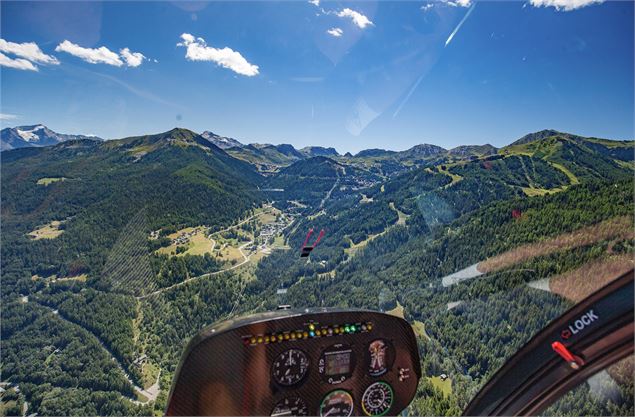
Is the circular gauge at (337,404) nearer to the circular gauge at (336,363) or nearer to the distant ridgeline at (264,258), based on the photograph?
the circular gauge at (336,363)

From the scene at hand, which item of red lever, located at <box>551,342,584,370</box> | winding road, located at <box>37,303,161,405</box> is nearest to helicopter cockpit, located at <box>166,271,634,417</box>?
red lever, located at <box>551,342,584,370</box>

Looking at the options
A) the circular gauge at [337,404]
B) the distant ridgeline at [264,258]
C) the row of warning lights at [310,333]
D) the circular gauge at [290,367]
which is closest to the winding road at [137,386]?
the distant ridgeline at [264,258]

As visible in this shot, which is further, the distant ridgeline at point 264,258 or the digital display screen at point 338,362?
the distant ridgeline at point 264,258

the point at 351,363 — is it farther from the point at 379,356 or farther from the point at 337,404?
the point at 337,404

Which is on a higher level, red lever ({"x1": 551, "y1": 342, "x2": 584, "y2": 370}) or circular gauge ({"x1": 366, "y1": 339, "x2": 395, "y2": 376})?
red lever ({"x1": 551, "y1": 342, "x2": 584, "y2": 370})

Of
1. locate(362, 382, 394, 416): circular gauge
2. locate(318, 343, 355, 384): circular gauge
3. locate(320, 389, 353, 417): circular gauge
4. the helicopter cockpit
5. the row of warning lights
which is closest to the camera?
the helicopter cockpit

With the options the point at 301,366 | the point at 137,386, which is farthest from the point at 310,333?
the point at 137,386

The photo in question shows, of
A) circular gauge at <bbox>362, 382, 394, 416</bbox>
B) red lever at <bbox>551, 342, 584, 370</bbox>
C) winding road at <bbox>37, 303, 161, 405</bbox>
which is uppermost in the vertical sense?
red lever at <bbox>551, 342, 584, 370</bbox>

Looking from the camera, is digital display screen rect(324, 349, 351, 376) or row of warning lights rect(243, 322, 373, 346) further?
digital display screen rect(324, 349, 351, 376)

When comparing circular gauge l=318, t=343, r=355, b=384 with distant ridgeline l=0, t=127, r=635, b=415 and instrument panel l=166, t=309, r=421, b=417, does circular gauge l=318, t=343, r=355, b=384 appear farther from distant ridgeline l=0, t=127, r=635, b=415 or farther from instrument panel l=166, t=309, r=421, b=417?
distant ridgeline l=0, t=127, r=635, b=415
